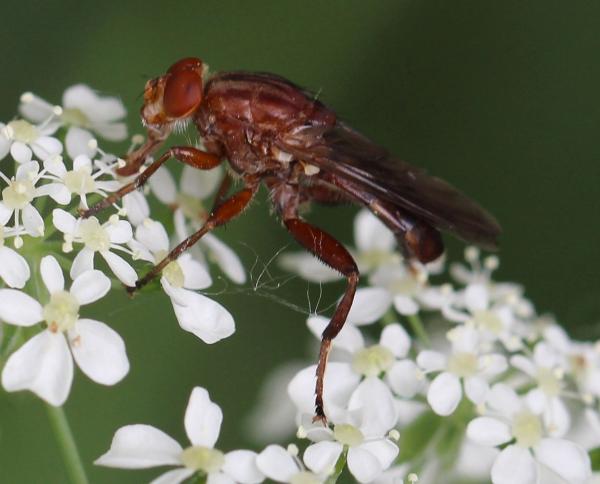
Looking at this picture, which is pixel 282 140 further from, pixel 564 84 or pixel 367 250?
pixel 564 84

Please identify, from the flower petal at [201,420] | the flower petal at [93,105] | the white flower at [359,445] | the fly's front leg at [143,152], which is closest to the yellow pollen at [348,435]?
the white flower at [359,445]

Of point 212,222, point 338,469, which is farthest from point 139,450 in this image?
point 212,222

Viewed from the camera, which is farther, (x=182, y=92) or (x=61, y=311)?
(x=182, y=92)

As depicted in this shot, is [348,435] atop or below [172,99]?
below

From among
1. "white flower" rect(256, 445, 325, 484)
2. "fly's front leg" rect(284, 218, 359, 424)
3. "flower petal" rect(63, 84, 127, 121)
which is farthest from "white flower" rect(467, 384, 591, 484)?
"flower petal" rect(63, 84, 127, 121)

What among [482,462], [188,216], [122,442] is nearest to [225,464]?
[122,442]

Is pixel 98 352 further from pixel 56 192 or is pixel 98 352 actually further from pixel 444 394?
pixel 444 394

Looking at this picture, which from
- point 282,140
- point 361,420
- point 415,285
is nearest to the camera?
point 361,420
